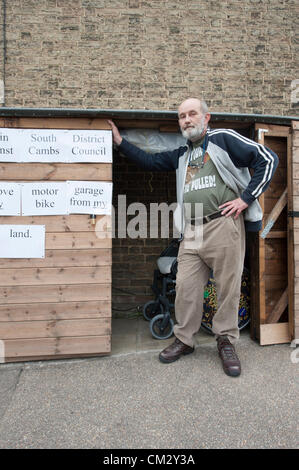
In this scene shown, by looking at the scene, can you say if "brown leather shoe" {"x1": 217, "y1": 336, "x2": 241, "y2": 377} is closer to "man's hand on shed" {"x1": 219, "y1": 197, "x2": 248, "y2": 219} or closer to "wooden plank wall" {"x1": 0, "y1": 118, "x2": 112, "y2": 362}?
"wooden plank wall" {"x1": 0, "y1": 118, "x2": 112, "y2": 362}

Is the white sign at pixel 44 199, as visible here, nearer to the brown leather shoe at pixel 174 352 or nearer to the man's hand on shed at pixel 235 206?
the man's hand on shed at pixel 235 206

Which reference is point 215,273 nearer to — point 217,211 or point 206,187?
point 217,211

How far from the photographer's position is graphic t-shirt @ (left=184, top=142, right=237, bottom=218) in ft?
8.87

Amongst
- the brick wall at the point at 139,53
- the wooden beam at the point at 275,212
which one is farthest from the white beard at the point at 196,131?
the brick wall at the point at 139,53

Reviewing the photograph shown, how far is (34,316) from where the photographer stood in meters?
2.88

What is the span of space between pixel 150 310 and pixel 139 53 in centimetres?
436

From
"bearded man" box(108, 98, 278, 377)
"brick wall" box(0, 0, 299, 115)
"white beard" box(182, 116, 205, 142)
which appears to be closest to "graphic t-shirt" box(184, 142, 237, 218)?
"bearded man" box(108, 98, 278, 377)

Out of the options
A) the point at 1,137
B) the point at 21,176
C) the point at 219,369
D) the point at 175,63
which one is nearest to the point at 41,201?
the point at 21,176

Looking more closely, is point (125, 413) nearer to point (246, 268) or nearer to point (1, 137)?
point (246, 268)

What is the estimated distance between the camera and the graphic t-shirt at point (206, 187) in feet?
8.87

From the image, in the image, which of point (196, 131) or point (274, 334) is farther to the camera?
point (274, 334)

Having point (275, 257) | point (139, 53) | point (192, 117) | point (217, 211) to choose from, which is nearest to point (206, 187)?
point (217, 211)

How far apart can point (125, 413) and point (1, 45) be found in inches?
231

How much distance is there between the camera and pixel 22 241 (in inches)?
113
